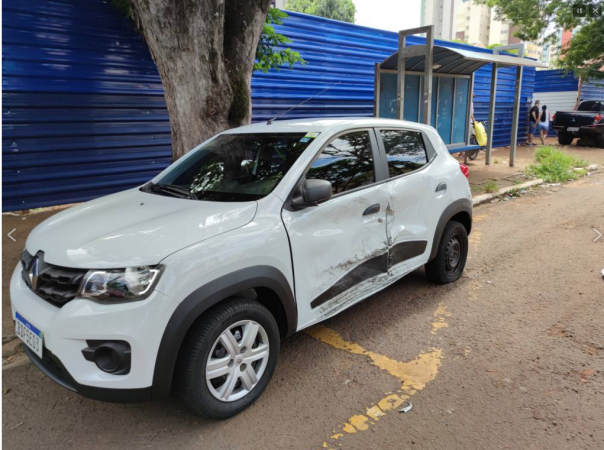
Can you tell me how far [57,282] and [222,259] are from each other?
2.85 feet

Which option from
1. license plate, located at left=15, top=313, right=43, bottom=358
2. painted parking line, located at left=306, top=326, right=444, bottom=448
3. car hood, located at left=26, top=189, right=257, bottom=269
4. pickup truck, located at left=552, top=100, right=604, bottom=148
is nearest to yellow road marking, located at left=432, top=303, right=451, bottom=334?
painted parking line, located at left=306, top=326, right=444, bottom=448

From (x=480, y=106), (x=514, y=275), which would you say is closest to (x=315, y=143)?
(x=514, y=275)

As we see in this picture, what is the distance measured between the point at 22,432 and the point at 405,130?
11.8 feet

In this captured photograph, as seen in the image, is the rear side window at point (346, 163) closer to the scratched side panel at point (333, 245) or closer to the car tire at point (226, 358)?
the scratched side panel at point (333, 245)

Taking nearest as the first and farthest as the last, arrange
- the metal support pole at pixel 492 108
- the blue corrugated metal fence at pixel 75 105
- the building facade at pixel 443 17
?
the blue corrugated metal fence at pixel 75 105
the metal support pole at pixel 492 108
the building facade at pixel 443 17

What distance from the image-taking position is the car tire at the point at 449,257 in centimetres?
443

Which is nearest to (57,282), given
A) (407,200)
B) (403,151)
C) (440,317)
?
(407,200)

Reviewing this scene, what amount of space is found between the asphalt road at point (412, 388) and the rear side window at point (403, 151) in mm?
1272

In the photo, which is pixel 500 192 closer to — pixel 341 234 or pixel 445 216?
pixel 445 216

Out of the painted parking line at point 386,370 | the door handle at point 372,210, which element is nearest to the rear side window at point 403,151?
the door handle at point 372,210

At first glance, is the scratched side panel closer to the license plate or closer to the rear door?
the rear door

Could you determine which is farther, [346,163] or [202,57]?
[202,57]

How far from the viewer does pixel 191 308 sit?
7.66 ft

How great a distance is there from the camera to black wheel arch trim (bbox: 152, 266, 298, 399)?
2.29 m
